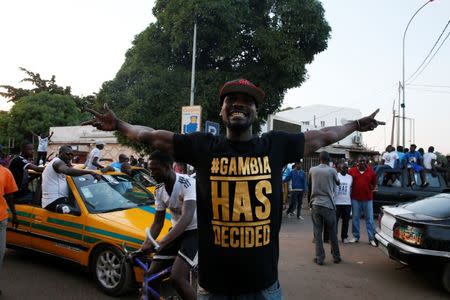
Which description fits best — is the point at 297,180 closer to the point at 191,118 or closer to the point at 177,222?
the point at 191,118

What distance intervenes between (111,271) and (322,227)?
3503 mm

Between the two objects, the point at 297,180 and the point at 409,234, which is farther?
the point at 297,180

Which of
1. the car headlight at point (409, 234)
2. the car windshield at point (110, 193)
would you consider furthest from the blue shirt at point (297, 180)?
the car windshield at point (110, 193)

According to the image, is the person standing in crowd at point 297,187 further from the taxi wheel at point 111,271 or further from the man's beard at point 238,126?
the man's beard at point 238,126

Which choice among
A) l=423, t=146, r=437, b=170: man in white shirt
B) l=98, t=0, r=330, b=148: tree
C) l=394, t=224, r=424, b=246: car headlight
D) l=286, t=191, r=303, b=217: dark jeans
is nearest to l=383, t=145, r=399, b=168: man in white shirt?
l=423, t=146, r=437, b=170: man in white shirt

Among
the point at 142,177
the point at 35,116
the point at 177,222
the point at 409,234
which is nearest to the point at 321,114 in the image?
the point at 35,116

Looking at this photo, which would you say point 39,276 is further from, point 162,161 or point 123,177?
point 162,161

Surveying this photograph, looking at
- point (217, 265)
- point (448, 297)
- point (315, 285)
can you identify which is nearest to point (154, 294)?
point (217, 265)

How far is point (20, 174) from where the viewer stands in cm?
616

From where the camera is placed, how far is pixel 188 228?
11.6 ft

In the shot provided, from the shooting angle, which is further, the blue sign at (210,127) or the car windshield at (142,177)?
the blue sign at (210,127)

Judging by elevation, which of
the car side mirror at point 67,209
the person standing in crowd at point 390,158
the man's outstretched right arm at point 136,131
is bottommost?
the car side mirror at point 67,209

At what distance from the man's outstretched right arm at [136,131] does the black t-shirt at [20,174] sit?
14.1 ft

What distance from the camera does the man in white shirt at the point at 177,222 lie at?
10.9ft
